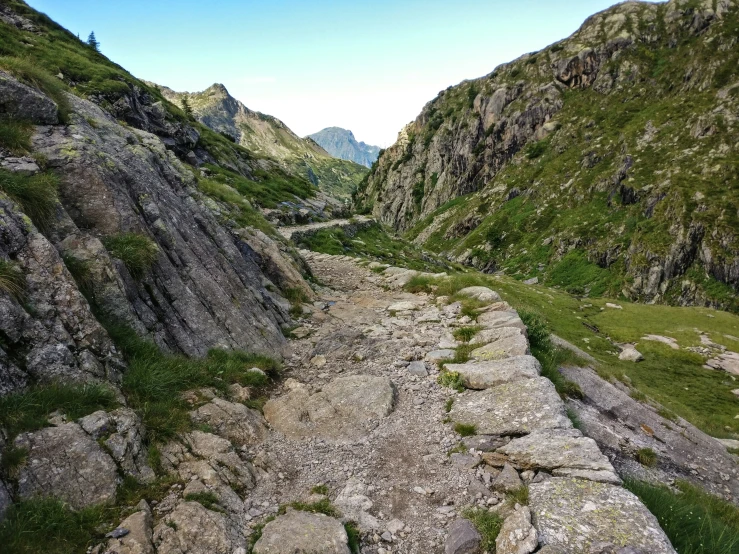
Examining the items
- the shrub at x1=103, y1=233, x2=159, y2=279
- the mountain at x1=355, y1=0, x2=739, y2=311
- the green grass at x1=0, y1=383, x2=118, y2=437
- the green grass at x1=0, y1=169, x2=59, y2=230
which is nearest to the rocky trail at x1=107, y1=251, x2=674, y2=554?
the green grass at x1=0, y1=383, x2=118, y2=437

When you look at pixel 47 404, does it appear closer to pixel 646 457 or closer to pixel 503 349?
pixel 503 349

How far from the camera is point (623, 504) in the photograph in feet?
21.2

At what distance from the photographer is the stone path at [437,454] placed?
6.39 meters

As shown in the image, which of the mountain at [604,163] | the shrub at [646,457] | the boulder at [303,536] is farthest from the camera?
the mountain at [604,163]

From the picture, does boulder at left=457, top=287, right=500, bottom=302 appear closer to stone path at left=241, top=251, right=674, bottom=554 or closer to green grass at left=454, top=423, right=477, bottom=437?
stone path at left=241, top=251, right=674, bottom=554

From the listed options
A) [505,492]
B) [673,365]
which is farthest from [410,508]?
[673,365]

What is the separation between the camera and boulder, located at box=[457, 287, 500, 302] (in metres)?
18.6

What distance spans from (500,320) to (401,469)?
9045mm

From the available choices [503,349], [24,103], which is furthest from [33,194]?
[503,349]

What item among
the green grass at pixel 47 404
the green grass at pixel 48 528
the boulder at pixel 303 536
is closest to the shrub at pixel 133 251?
the green grass at pixel 47 404

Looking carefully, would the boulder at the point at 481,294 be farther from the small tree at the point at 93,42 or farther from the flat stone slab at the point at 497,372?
the small tree at the point at 93,42

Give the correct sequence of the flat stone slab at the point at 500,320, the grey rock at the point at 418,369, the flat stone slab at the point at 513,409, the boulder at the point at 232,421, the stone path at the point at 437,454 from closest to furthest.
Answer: the stone path at the point at 437,454, the boulder at the point at 232,421, the flat stone slab at the point at 513,409, the grey rock at the point at 418,369, the flat stone slab at the point at 500,320

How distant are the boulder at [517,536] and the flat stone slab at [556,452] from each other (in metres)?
1.52

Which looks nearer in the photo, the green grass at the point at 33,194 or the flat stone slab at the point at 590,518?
the flat stone slab at the point at 590,518
